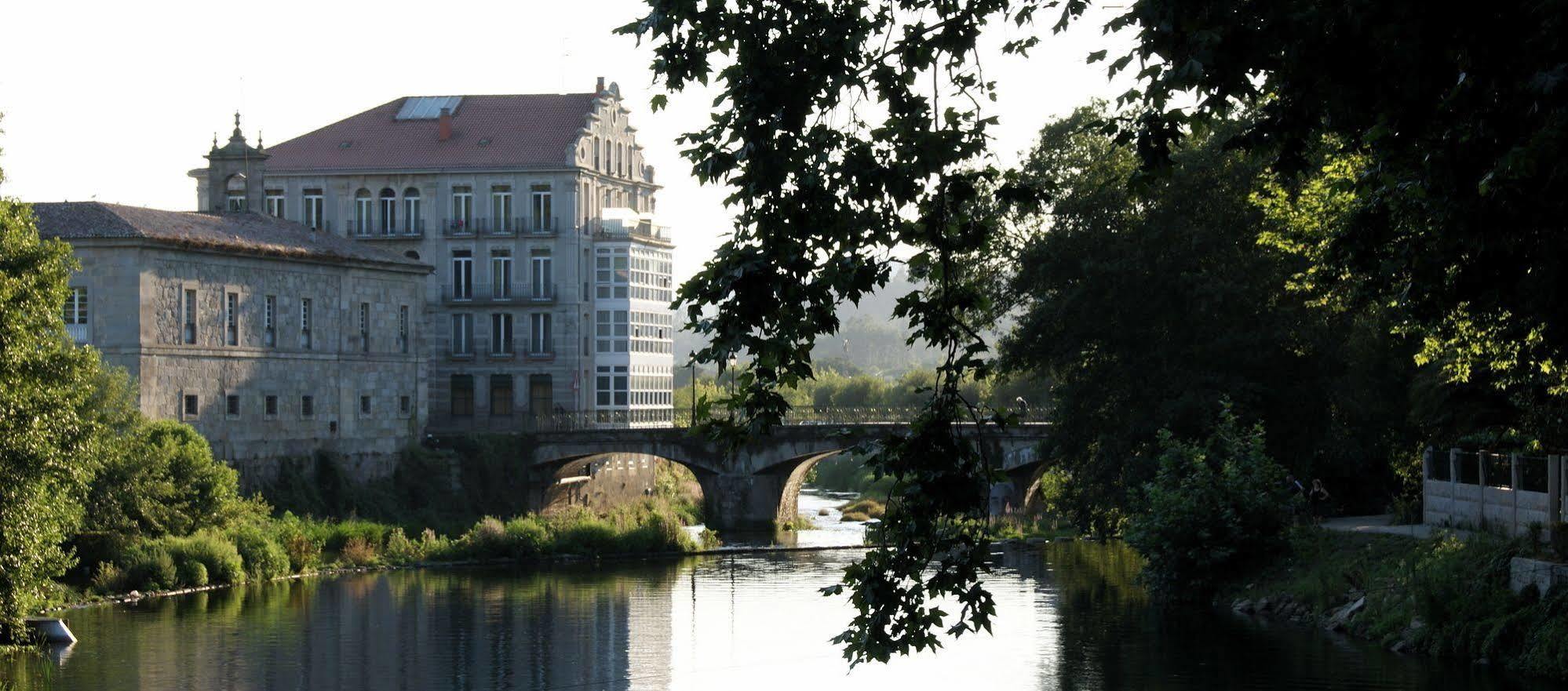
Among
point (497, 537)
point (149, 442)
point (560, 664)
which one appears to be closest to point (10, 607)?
point (560, 664)

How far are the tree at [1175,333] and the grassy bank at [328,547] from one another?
1537 cm

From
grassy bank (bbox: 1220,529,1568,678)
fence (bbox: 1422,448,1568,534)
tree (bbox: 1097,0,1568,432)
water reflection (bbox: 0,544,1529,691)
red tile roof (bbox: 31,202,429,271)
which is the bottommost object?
water reflection (bbox: 0,544,1529,691)

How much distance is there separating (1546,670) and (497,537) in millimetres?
31317

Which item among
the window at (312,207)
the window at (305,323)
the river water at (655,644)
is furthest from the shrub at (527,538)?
the window at (312,207)

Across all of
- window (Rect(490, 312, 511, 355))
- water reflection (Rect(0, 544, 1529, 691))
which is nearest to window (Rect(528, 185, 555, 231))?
window (Rect(490, 312, 511, 355))

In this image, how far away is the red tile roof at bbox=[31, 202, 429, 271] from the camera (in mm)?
49219

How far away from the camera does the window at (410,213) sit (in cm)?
6800

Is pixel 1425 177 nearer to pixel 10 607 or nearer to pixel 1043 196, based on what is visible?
pixel 1043 196

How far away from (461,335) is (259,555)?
2405 cm

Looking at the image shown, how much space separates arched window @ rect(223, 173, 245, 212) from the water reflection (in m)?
21.2

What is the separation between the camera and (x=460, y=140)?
6888 centimetres

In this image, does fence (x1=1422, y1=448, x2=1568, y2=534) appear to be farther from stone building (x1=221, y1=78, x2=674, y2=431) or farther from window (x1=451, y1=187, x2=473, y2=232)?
window (x1=451, y1=187, x2=473, y2=232)

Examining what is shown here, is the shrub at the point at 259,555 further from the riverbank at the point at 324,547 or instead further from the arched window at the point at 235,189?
the arched window at the point at 235,189

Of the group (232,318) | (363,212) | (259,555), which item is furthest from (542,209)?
(259,555)
